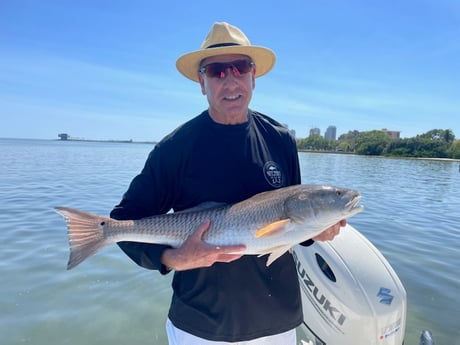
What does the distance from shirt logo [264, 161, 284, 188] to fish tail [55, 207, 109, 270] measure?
4.09 ft

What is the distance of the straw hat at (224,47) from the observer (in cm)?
265

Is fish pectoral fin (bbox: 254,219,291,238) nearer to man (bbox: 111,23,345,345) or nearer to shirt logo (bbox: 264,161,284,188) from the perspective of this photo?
man (bbox: 111,23,345,345)

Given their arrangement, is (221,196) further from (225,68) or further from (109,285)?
(109,285)

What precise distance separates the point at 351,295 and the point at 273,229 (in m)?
1.51

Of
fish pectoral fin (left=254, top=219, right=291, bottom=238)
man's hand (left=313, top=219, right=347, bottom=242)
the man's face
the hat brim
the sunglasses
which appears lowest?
man's hand (left=313, top=219, right=347, bottom=242)

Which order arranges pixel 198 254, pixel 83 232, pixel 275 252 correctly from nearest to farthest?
pixel 198 254
pixel 275 252
pixel 83 232

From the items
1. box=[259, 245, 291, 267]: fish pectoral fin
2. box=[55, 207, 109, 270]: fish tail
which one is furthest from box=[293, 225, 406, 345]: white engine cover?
box=[55, 207, 109, 270]: fish tail

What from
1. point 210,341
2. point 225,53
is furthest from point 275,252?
point 225,53

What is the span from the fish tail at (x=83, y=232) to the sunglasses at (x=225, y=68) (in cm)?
138

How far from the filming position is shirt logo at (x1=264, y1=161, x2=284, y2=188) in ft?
8.43

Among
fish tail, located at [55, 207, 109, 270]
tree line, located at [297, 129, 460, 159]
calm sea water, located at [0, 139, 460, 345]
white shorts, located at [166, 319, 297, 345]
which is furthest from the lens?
tree line, located at [297, 129, 460, 159]

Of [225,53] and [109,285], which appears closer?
[225,53]

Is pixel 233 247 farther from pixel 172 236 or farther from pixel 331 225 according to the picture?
pixel 331 225

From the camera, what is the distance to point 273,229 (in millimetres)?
2363
